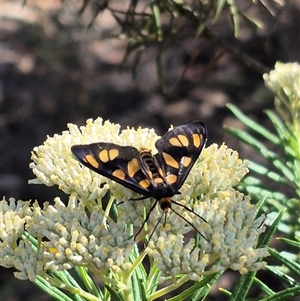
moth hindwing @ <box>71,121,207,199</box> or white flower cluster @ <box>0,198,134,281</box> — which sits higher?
moth hindwing @ <box>71,121,207,199</box>

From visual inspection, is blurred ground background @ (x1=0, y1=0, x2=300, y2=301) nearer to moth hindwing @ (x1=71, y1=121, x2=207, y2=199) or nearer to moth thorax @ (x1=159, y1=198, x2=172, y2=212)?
moth hindwing @ (x1=71, y1=121, x2=207, y2=199)

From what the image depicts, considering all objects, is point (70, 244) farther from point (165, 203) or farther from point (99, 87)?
point (99, 87)

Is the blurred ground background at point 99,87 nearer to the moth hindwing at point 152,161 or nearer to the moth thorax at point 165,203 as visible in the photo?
the moth hindwing at point 152,161

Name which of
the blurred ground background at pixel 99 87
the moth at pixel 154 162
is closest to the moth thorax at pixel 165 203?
the moth at pixel 154 162

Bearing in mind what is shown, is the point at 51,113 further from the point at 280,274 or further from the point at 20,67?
the point at 280,274

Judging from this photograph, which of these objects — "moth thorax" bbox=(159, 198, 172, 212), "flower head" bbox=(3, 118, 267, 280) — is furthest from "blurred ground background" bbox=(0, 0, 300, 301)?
"moth thorax" bbox=(159, 198, 172, 212)

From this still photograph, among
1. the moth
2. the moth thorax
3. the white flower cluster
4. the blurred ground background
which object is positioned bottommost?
the white flower cluster

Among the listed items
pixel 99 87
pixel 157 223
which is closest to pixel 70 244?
pixel 157 223
